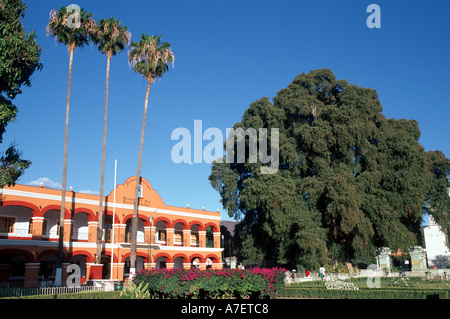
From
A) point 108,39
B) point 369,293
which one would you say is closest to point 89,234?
point 108,39

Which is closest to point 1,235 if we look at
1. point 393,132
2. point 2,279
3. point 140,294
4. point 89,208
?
point 2,279

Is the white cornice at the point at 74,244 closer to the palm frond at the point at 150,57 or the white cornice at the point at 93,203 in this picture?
the white cornice at the point at 93,203

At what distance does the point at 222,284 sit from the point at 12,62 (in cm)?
1299

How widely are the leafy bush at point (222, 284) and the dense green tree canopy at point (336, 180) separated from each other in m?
14.8

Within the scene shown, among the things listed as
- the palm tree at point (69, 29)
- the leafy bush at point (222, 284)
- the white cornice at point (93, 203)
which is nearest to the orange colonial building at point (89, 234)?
the white cornice at point (93, 203)

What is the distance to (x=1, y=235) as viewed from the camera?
26812mm

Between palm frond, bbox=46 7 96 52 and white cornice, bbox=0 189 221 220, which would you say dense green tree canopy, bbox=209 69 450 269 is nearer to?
white cornice, bbox=0 189 221 220

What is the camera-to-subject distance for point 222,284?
53.6ft

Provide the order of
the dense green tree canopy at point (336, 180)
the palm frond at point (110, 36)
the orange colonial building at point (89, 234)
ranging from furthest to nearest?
the dense green tree canopy at point (336, 180), the palm frond at point (110, 36), the orange colonial building at point (89, 234)

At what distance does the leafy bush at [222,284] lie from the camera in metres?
16.1

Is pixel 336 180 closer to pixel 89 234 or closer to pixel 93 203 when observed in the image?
pixel 93 203

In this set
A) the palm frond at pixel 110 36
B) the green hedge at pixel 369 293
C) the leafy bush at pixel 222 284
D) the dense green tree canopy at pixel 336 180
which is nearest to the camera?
the leafy bush at pixel 222 284
